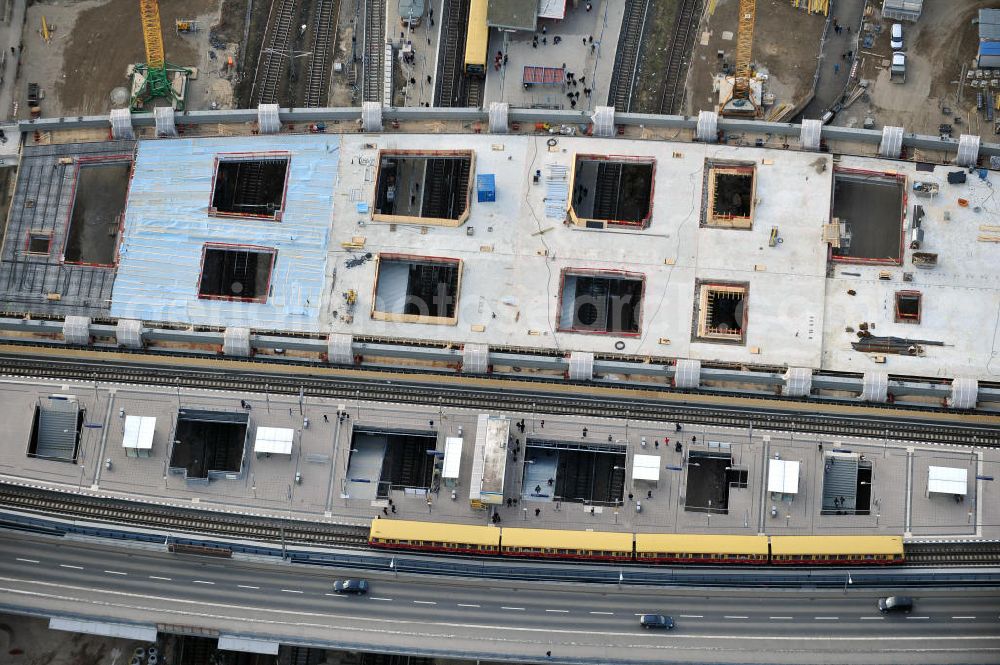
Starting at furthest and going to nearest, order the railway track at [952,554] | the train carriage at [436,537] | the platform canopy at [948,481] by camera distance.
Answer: the train carriage at [436,537], the platform canopy at [948,481], the railway track at [952,554]

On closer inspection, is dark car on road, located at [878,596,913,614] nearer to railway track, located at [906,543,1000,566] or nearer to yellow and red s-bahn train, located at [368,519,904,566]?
yellow and red s-bahn train, located at [368,519,904,566]

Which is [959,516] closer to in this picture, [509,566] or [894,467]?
[894,467]

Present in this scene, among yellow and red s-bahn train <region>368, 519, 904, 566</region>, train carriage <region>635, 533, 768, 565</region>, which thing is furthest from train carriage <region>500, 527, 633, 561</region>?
train carriage <region>635, 533, 768, 565</region>

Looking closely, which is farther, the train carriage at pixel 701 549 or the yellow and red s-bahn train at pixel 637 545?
the train carriage at pixel 701 549

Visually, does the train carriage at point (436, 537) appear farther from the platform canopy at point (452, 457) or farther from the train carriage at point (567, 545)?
the platform canopy at point (452, 457)

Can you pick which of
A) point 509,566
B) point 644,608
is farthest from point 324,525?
point 644,608

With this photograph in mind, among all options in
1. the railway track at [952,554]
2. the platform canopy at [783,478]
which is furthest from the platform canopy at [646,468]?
the railway track at [952,554]
